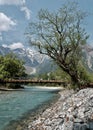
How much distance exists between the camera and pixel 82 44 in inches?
2589

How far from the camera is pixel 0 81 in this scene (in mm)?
130000

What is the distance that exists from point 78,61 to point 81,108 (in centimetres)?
4134

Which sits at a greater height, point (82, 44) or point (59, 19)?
point (59, 19)

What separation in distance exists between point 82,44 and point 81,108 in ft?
133

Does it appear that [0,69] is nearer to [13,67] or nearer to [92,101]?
[13,67]

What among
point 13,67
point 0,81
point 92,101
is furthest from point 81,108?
point 13,67

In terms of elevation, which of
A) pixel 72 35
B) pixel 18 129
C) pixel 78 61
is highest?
pixel 72 35

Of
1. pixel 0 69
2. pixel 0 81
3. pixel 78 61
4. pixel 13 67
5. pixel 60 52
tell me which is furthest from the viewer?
pixel 13 67

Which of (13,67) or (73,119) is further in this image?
(13,67)

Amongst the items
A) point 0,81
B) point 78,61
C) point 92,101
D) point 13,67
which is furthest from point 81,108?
point 13,67

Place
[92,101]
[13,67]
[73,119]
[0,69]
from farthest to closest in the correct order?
[13,67] < [0,69] < [92,101] < [73,119]

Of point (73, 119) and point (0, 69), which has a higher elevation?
point (0, 69)

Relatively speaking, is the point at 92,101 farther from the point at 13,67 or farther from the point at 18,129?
the point at 13,67

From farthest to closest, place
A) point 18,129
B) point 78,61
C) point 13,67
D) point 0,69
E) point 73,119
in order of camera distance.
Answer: point 13,67
point 0,69
point 78,61
point 18,129
point 73,119
